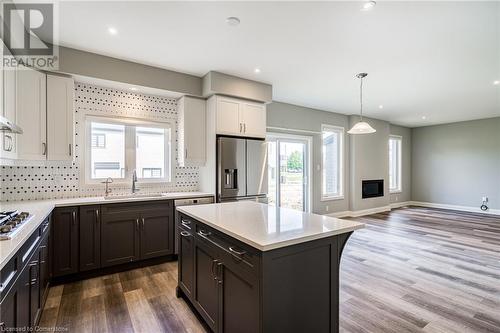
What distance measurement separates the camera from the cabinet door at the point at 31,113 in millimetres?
2734

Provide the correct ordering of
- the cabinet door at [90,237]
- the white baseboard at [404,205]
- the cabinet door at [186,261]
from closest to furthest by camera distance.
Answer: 1. the cabinet door at [186,261]
2. the cabinet door at [90,237]
3. the white baseboard at [404,205]

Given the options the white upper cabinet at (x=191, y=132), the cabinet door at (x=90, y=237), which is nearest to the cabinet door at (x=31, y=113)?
the cabinet door at (x=90, y=237)

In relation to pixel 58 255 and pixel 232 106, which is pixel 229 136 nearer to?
pixel 232 106

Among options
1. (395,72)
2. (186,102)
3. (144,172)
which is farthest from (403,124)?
(144,172)

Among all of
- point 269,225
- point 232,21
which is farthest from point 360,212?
point 232,21

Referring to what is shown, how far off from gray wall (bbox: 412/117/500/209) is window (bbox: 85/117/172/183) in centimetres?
857

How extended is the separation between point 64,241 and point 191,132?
2.18 metres

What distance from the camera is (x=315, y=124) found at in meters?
6.19

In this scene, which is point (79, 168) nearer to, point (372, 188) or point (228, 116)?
point (228, 116)

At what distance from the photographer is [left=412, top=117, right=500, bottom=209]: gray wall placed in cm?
716

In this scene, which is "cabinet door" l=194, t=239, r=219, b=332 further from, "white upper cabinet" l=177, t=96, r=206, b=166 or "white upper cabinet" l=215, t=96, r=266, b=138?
"white upper cabinet" l=215, t=96, r=266, b=138

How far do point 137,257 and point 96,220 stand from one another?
0.72 m

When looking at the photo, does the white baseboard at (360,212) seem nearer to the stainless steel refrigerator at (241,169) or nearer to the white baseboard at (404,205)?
the white baseboard at (404,205)

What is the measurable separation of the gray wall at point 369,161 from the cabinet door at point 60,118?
623 centimetres
